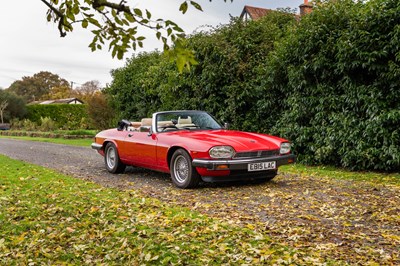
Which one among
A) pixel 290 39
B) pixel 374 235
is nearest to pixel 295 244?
pixel 374 235

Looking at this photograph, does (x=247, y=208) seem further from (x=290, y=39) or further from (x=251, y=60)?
(x=251, y=60)

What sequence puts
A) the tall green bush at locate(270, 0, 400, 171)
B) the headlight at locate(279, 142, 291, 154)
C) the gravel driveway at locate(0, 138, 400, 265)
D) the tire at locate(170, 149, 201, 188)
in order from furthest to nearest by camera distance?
the tall green bush at locate(270, 0, 400, 171) → the headlight at locate(279, 142, 291, 154) → the tire at locate(170, 149, 201, 188) → the gravel driveway at locate(0, 138, 400, 265)

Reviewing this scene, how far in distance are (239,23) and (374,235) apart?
1009 cm

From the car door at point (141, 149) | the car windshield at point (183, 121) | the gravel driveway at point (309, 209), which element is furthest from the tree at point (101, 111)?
the car windshield at point (183, 121)

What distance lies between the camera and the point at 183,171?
24.8 ft

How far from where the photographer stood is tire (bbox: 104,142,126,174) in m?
9.35

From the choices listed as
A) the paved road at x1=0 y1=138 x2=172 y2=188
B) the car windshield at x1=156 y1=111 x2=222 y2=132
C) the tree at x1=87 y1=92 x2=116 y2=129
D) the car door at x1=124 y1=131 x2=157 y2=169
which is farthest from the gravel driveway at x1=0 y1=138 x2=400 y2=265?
the tree at x1=87 y1=92 x2=116 y2=129

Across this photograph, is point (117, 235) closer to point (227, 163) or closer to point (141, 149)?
point (227, 163)

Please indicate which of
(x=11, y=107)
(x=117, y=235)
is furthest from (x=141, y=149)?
(x=11, y=107)

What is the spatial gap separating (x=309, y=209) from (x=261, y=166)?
1511 millimetres

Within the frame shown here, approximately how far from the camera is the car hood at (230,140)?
7070mm

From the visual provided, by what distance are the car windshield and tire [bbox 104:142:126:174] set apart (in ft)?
4.93

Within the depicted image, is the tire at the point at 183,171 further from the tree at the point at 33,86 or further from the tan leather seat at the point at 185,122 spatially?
the tree at the point at 33,86

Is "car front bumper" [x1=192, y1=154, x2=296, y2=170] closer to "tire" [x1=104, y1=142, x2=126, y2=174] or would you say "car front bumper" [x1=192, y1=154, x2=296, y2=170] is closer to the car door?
the car door
